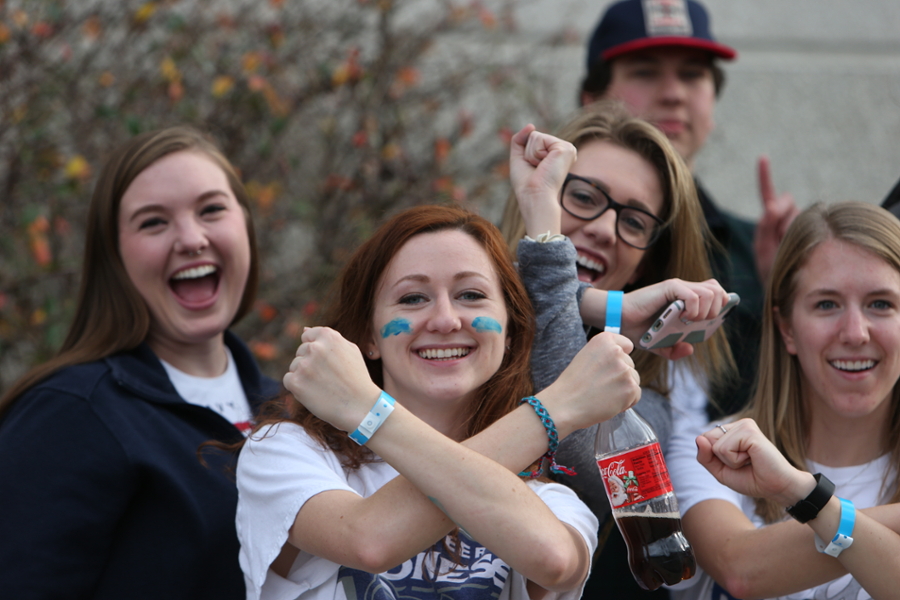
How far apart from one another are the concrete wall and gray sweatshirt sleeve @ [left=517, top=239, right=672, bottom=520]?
392cm

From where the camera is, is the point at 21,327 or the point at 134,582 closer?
the point at 134,582

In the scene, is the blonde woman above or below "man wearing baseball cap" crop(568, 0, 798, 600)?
below

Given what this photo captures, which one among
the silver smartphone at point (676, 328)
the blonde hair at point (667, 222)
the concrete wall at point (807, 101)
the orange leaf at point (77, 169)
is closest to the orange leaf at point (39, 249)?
the orange leaf at point (77, 169)

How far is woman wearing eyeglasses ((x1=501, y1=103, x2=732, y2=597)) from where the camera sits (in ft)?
7.97

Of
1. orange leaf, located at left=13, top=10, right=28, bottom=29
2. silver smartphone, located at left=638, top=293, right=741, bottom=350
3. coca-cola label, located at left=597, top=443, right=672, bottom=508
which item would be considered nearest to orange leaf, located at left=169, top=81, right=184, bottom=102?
orange leaf, located at left=13, top=10, right=28, bottom=29

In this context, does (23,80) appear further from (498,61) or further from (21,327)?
(498,61)

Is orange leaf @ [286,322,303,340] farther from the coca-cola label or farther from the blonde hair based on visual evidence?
the coca-cola label

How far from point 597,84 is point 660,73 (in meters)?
0.33

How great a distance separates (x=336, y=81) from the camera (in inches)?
208

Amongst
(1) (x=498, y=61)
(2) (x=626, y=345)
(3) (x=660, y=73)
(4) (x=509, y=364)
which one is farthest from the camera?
(1) (x=498, y=61)

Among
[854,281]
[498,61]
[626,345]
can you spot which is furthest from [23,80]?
[854,281]

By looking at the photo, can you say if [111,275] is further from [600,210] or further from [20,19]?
[20,19]

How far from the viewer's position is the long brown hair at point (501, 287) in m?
2.36

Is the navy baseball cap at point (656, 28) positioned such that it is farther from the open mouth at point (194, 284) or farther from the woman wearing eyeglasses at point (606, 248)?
the open mouth at point (194, 284)
